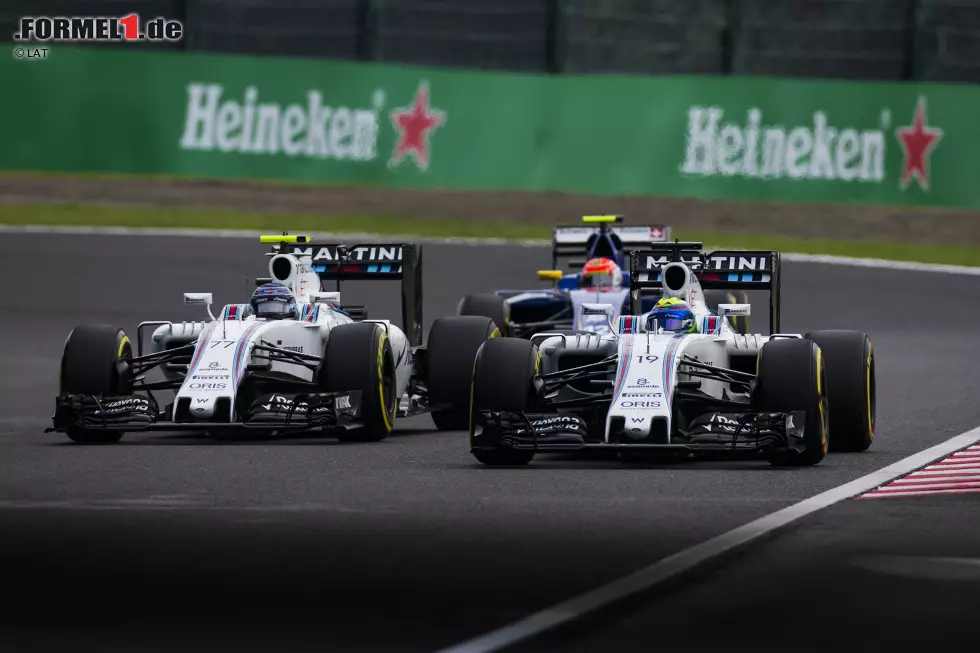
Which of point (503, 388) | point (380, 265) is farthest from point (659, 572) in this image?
point (380, 265)

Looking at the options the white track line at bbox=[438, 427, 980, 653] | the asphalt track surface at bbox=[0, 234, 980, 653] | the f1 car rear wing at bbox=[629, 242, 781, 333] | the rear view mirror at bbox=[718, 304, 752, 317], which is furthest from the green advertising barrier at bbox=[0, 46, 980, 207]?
the white track line at bbox=[438, 427, 980, 653]

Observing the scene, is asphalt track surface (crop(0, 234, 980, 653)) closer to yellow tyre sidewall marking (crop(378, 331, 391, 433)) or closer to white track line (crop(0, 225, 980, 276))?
yellow tyre sidewall marking (crop(378, 331, 391, 433))

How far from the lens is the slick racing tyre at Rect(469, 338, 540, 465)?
1491cm

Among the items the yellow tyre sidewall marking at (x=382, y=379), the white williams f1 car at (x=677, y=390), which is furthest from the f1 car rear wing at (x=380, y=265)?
the white williams f1 car at (x=677, y=390)

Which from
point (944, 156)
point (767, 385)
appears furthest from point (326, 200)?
point (767, 385)

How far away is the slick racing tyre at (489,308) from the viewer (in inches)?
891

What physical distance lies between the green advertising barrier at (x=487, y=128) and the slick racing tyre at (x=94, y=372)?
18.7m

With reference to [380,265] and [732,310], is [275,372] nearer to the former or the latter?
[380,265]

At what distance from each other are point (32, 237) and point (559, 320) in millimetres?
13559

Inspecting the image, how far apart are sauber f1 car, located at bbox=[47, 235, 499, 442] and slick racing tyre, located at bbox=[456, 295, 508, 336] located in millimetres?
3771

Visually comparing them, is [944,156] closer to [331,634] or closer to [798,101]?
[798,101]

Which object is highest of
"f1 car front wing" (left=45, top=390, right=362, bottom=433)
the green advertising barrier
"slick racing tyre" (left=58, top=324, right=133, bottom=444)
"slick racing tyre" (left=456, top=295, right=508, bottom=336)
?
the green advertising barrier

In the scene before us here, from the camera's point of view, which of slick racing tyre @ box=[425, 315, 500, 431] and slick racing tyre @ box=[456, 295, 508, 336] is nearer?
slick racing tyre @ box=[425, 315, 500, 431]

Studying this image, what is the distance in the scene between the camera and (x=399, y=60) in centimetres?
3872
